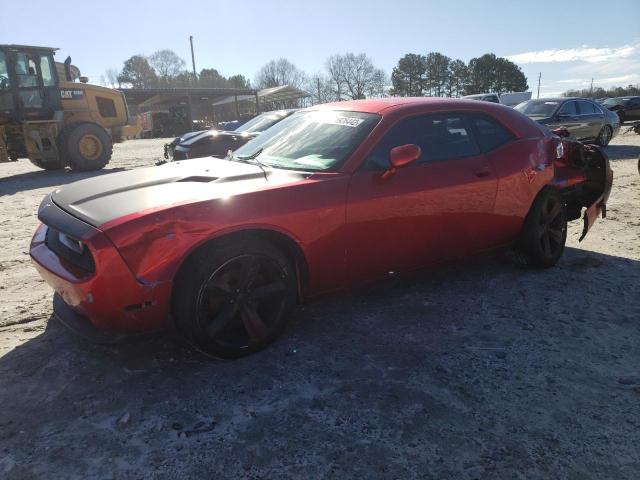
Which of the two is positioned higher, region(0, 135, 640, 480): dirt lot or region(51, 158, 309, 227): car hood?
region(51, 158, 309, 227): car hood

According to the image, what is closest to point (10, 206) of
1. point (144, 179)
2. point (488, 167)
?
point (144, 179)

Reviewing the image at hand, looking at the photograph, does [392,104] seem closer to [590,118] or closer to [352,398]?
[352,398]

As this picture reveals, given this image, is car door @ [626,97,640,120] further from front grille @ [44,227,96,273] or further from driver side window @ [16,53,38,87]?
front grille @ [44,227,96,273]

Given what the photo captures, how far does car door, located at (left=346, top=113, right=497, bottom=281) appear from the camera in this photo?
307cm

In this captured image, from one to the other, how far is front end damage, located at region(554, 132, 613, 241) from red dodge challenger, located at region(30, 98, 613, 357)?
403 mm

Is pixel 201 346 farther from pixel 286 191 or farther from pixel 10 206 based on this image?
pixel 10 206

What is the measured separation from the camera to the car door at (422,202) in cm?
307

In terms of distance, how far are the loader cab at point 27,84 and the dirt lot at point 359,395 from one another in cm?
987

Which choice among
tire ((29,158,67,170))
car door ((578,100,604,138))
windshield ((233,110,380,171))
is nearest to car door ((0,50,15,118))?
tire ((29,158,67,170))

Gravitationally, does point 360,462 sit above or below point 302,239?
below

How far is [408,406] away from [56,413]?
1756 millimetres

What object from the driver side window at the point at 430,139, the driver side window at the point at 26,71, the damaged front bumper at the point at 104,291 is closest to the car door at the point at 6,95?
the driver side window at the point at 26,71

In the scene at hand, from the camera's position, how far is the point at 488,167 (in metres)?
3.68

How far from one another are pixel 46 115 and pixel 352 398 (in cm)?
1266
